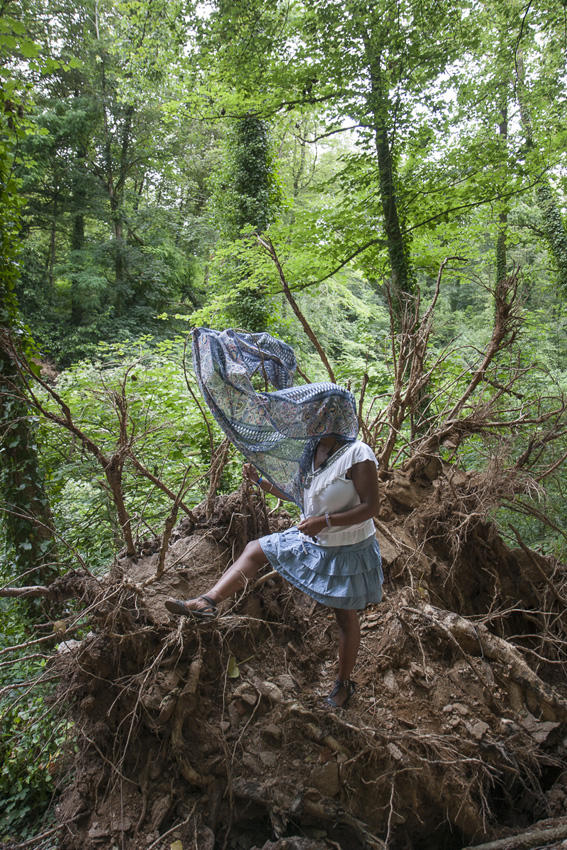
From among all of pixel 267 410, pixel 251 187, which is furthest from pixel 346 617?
pixel 251 187

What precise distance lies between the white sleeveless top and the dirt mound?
69 cm

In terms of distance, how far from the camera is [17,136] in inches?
146

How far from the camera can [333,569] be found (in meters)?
2.10

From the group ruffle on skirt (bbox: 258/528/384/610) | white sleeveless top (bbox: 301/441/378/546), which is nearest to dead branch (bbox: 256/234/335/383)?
white sleeveless top (bbox: 301/441/378/546)

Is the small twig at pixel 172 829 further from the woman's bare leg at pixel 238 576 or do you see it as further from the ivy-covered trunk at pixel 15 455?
the ivy-covered trunk at pixel 15 455

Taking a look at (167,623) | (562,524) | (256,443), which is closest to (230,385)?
(256,443)

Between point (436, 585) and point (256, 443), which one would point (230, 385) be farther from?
point (436, 585)

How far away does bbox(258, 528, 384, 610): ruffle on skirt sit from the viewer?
2102mm

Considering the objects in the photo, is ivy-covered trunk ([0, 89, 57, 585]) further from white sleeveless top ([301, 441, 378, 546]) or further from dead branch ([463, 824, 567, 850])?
dead branch ([463, 824, 567, 850])

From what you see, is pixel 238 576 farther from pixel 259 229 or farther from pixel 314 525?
pixel 259 229

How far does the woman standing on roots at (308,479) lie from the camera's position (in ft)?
6.62

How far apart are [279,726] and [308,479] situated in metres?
1.21

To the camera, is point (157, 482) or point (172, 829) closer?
point (172, 829)

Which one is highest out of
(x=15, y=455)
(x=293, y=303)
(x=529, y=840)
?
(x=293, y=303)
